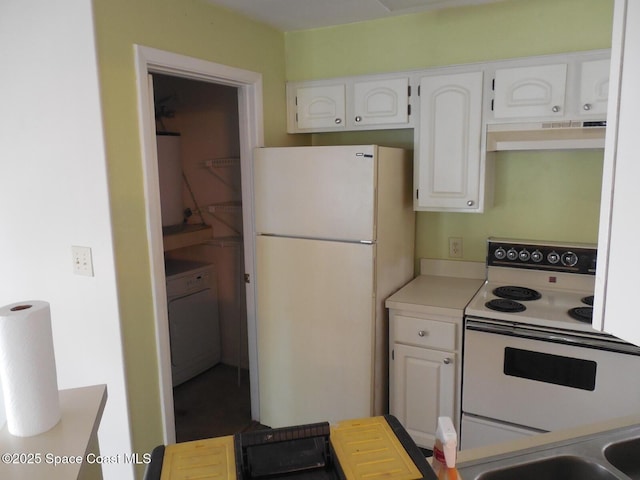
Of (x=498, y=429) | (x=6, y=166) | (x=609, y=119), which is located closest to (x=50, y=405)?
(x=609, y=119)

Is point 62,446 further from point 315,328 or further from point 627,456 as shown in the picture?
point 315,328

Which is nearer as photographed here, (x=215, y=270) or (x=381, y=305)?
(x=381, y=305)

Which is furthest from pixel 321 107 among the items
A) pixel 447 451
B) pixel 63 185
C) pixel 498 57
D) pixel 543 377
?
pixel 447 451

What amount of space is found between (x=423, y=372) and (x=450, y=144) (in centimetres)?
118

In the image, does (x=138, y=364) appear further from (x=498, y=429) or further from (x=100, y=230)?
(x=498, y=429)

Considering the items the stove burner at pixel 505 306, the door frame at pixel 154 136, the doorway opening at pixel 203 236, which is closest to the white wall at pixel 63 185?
the door frame at pixel 154 136

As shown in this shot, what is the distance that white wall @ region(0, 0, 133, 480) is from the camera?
188 centimetres

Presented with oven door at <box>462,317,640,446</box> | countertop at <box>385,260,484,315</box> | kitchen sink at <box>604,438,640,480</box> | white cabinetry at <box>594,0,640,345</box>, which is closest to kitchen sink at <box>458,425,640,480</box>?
kitchen sink at <box>604,438,640,480</box>

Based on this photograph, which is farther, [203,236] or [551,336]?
[203,236]

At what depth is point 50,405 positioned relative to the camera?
1110mm

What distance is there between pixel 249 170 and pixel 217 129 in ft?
3.26

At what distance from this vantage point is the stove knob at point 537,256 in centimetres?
251

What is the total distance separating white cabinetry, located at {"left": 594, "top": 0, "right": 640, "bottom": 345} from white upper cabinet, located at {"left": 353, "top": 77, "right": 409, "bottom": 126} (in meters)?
1.93

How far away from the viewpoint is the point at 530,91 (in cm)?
225
